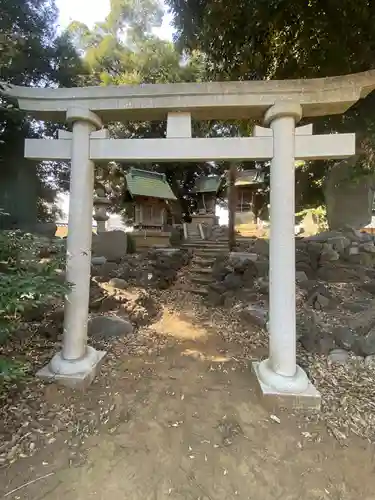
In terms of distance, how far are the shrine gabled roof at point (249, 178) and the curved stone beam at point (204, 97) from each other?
10393 mm

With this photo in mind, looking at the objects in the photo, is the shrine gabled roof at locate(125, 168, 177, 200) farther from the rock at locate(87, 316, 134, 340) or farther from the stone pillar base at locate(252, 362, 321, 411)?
the stone pillar base at locate(252, 362, 321, 411)

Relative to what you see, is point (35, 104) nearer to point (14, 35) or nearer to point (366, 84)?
point (366, 84)

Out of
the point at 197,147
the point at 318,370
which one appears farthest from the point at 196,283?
the point at 197,147

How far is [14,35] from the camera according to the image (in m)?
6.86

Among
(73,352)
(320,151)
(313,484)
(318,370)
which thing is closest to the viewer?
(313,484)

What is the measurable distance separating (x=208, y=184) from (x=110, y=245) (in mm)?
7974

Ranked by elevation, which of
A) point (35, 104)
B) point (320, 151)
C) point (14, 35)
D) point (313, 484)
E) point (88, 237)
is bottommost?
point (313, 484)

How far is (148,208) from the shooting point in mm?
10797

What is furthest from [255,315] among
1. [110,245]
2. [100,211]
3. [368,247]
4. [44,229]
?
[44,229]

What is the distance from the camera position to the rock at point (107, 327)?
3715mm

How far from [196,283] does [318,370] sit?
12.1 ft

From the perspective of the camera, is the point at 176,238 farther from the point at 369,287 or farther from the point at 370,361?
the point at 370,361

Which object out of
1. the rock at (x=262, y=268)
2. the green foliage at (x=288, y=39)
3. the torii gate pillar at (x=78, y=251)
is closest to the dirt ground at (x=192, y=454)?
the torii gate pillar at (x=78, y=251)

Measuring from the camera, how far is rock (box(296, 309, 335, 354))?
3395 mm
